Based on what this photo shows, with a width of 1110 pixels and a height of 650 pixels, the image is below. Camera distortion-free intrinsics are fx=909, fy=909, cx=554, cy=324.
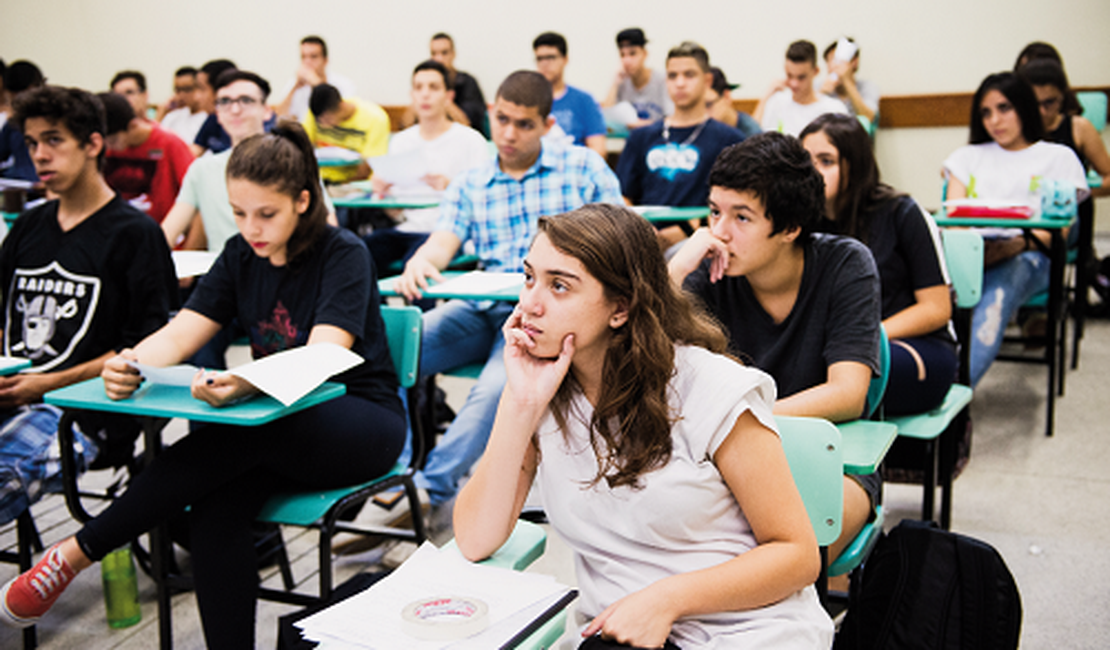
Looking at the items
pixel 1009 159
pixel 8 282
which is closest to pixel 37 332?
pixel 8 282

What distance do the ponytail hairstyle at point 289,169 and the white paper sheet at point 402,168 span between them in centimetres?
179

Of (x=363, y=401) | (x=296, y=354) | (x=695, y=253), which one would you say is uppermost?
(x=695, y=253)

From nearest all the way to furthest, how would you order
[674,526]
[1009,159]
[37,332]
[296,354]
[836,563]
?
[674,526] → [836,563] → [296,354] → [37,332] → [1009,159]

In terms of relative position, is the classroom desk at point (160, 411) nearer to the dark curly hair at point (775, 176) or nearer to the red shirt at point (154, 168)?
the dark curly hair at point (775, 176)

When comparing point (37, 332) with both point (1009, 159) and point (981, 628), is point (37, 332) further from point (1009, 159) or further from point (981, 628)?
point (1009, 159)

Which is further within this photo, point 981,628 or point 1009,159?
point 1009,159

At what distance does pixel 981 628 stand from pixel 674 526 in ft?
2.05

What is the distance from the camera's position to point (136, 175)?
12.4 feet

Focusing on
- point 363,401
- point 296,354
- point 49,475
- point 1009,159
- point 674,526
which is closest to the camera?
point 674,526

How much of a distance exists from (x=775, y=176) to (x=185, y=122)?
6.41 meters

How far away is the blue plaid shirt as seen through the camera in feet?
9.87

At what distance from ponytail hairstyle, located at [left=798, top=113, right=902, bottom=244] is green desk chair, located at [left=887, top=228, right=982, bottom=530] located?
0.36 meters

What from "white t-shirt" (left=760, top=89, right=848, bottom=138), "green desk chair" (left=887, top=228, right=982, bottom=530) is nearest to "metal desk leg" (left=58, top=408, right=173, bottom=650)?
"green desk chair" (left=887, top=228, right=982, bottom=530)

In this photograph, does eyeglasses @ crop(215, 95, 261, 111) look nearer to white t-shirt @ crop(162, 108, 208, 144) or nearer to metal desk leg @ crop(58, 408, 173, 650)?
metal desk leg @ crop(58, 408, 173, 650)
